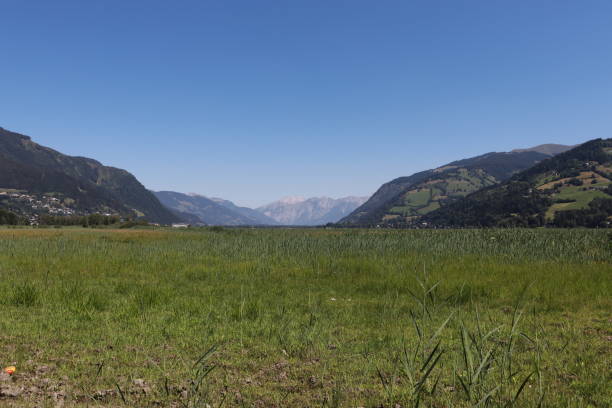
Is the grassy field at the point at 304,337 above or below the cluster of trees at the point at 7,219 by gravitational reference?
below

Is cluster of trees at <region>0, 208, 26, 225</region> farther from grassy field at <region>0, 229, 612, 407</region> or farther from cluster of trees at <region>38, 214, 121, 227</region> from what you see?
grassy field at <region>0, 229, 612, 407</region>

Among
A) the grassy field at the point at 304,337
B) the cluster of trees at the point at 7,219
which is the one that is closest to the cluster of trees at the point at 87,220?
the cluster of trees at the point at 7,219

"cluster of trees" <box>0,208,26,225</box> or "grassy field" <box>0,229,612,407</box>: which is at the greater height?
"cluster of trees" <box>0,208,26,225</box>

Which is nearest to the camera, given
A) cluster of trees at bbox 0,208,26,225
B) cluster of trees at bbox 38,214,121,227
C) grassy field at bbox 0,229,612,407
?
grassy field at bbox 0,229,612,407

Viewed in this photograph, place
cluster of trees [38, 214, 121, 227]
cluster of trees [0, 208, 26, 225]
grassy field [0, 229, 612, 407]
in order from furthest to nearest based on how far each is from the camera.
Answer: cluster of trees [0, 208, 26, 225] → cluster of trees [38, 214, 121, 227] → grassy field [0, 229, 612, 407]

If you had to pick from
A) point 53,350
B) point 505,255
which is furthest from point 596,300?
point 53,350

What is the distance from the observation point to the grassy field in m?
5.54

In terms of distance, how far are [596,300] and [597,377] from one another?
9340 millimetres

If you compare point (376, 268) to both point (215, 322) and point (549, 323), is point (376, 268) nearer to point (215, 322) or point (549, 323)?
point (549, 323)

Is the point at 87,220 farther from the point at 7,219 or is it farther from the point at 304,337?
the point at 304,337

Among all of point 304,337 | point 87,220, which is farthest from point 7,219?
point 304,337

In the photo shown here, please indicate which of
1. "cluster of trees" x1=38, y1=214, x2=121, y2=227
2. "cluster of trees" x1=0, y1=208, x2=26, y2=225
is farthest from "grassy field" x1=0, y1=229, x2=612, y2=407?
"cluster of trees" x1=0, y1=208, x2=26, y2=225

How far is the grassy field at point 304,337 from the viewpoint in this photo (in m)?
5.54

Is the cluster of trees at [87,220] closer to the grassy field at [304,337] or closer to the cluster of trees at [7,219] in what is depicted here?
the cluster of trees at [7,219]
